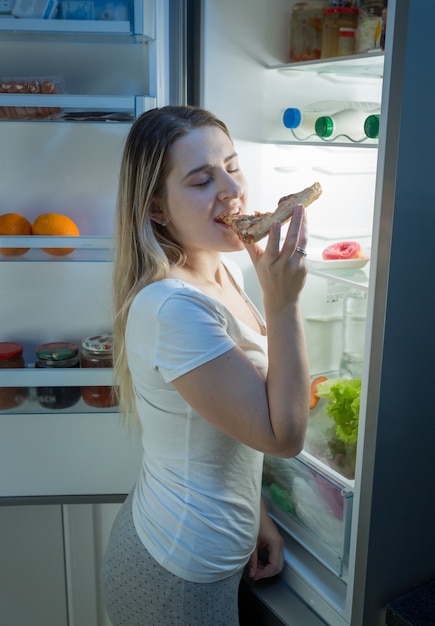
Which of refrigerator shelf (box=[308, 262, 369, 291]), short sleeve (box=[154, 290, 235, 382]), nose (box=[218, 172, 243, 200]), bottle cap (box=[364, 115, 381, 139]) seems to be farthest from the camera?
refrigerator shelf (box=[308, 262, 369, 291])

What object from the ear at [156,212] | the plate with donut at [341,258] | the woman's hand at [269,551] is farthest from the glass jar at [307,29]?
the woman's hand at [269,551]

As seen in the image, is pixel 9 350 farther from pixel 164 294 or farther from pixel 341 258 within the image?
pixel 341 258

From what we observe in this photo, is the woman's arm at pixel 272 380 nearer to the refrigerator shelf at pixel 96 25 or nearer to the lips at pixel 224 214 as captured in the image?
the lips at pixel 224 214

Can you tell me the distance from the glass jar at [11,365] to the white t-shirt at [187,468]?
48 centimetres

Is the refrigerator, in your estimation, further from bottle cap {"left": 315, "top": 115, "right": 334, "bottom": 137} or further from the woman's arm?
the woman's arm

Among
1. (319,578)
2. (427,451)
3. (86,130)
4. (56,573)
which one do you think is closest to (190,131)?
(86,130)

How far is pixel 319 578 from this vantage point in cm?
150

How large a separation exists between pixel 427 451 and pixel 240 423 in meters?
0.41

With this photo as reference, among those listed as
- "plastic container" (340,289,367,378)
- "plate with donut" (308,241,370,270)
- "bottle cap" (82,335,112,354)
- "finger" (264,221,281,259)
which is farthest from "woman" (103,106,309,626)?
"plastic container" (340,289,367,378)

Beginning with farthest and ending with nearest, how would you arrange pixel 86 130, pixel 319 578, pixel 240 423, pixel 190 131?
pixel 86 130, pixel 319 578, pixel 190 131, pixel 240 423

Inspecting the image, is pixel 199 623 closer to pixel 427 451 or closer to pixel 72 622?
pixel 427 451

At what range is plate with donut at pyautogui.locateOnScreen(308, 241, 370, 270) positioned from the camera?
64.2 inches

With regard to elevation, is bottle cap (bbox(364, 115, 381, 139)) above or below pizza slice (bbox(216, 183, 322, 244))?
above

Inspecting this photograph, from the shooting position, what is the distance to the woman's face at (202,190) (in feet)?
3.89
